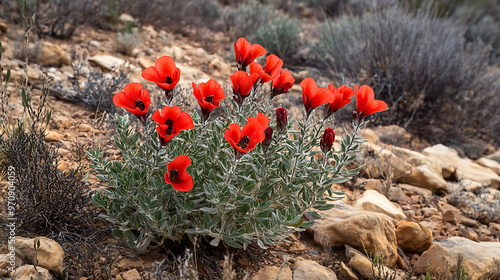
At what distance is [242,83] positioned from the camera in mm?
1700

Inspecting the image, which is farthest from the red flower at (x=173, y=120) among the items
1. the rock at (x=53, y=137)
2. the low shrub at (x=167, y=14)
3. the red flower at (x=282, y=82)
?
the low shrub at (x=167, y=14)

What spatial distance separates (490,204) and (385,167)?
3.17 ft

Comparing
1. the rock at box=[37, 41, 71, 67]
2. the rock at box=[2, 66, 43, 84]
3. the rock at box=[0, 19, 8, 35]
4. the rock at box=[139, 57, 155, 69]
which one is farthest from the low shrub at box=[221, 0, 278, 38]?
A: the rock at box=[2, 66, 43, 84]

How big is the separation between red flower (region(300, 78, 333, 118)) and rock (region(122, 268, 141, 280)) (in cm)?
118

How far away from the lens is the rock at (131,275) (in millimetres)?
1847

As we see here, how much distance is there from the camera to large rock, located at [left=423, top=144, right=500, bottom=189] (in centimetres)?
397

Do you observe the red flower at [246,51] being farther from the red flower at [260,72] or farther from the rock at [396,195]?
the rock at [396,195]

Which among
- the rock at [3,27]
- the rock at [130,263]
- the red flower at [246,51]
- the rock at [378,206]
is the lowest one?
the rock at [378,206]

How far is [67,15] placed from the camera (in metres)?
5.09

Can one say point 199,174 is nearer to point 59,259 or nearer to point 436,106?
point 59,259

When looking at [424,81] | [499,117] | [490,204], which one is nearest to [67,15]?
[424,81]

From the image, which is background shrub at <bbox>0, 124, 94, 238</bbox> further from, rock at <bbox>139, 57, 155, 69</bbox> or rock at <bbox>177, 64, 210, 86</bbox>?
rock at <bbox>139, 57, 155, 69</bbox>

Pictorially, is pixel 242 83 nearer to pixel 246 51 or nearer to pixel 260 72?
pixel 260 72

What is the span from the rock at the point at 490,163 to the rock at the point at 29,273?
4.77 m
